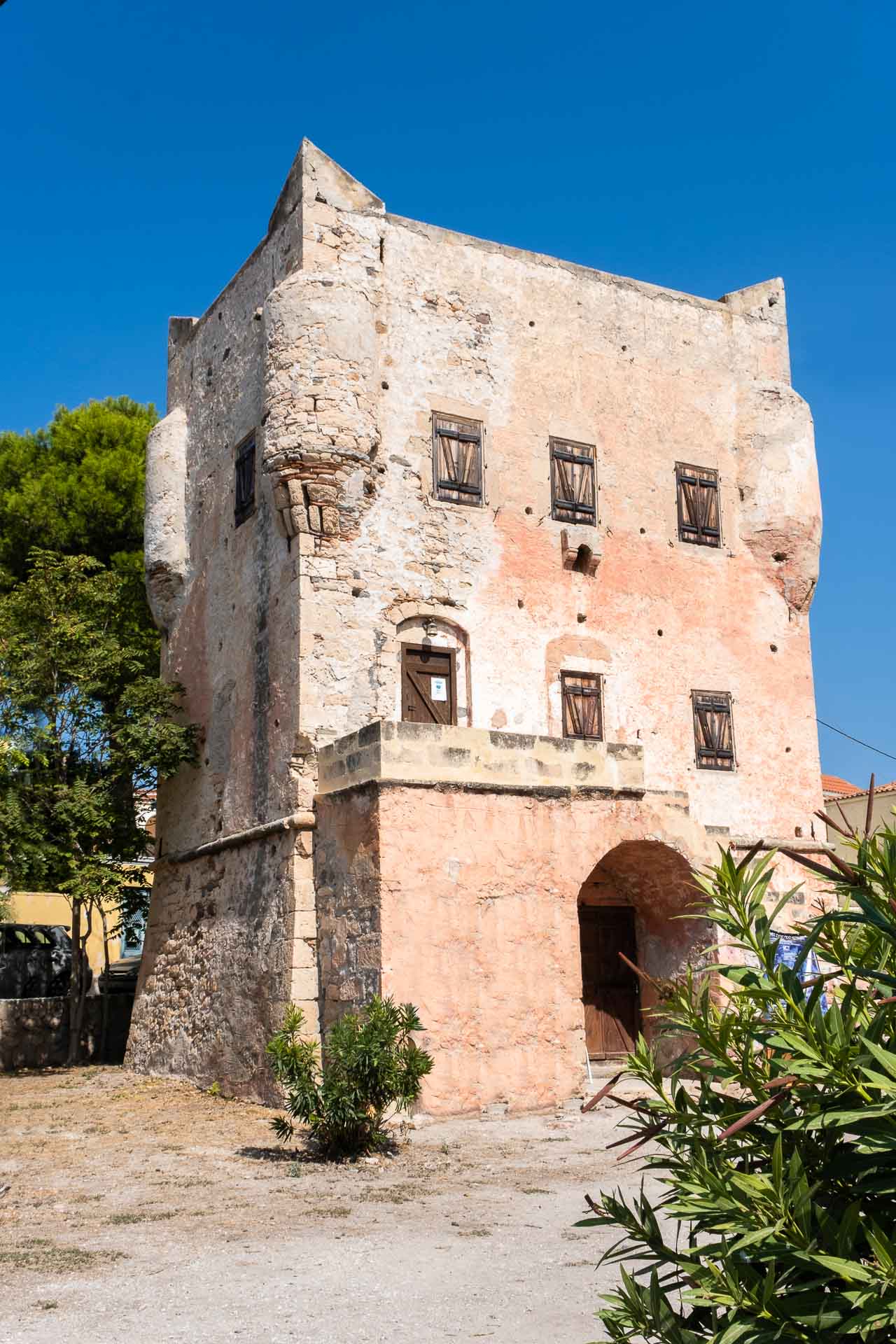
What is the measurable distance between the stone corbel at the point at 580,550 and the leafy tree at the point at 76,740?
605cm

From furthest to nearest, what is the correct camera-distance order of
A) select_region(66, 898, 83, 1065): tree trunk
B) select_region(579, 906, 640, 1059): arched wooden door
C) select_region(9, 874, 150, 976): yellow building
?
select_region(9, 874, 150, 976): yellow building → select_region(66, 898, 83, 1065): tree trunk → select_region(579, 906, 640, 1059): arched wooden door

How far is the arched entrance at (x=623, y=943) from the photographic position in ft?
52.7

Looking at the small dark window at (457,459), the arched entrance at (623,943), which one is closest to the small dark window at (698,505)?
the small dark window at (457,459)

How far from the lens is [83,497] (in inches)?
969

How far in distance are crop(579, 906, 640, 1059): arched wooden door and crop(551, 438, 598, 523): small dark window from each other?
5650 millimetres

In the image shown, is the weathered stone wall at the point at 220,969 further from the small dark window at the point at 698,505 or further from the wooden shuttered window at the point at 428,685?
the small dark window at the point at 698,505

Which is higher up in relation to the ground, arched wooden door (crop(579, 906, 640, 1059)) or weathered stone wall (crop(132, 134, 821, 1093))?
weathered stone wall (crop(132, 134, 821, 1093))

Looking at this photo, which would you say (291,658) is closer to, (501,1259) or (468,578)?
(468,578)

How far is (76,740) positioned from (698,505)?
10187 mm

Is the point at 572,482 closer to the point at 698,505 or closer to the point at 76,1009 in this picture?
Result: the point at 698,505

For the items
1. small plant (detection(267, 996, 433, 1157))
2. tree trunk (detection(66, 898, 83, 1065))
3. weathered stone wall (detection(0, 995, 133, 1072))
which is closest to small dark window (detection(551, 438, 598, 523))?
small plant (detection(267, 996, 433, 1157))

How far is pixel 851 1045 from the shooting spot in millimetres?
2443

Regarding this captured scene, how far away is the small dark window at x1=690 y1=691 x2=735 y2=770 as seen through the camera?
61.3 ft

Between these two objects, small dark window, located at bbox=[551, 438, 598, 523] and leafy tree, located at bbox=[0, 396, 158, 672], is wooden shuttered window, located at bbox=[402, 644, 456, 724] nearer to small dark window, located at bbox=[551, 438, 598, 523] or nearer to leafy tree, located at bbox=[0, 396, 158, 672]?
small dark window, located at bbox=[551, 438, 598, 523]
